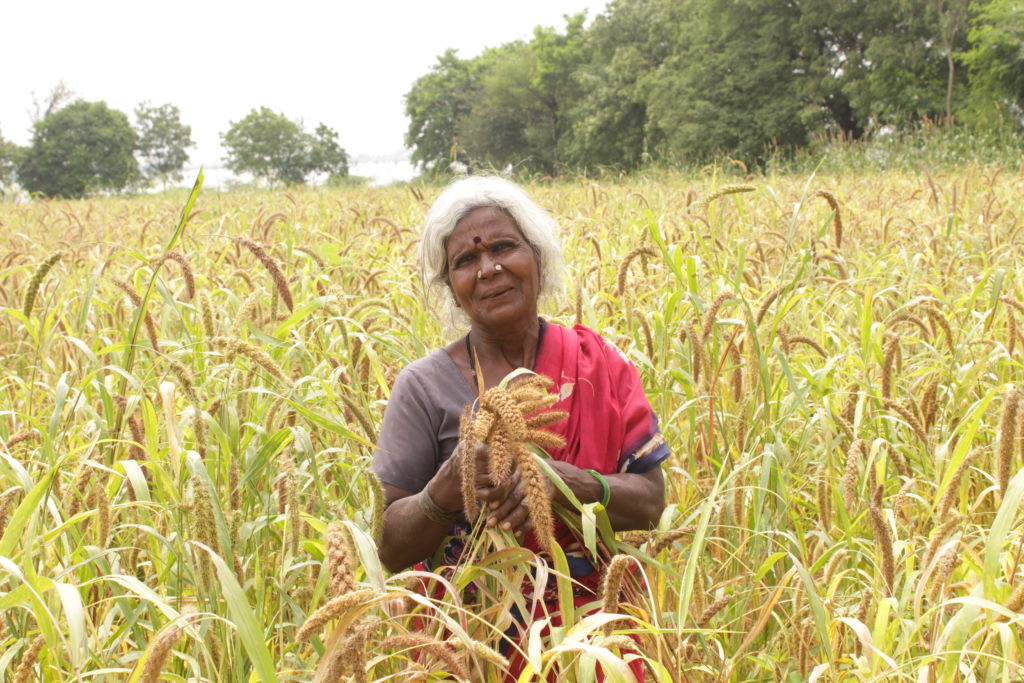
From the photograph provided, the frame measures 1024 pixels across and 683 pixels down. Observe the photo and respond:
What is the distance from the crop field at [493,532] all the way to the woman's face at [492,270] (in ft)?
1.16

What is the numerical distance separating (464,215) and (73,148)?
255ft

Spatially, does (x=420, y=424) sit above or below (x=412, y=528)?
above

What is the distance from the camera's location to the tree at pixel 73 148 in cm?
6773

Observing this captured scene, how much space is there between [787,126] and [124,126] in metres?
63.3

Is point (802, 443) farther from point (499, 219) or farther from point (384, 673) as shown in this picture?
point (384, 673)

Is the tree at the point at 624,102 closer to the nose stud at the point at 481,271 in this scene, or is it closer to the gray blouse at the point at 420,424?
the nose stud at the point at 481,271

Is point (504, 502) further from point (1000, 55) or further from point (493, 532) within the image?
point (1000, 55)

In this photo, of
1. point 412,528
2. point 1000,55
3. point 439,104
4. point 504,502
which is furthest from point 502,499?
point 439,104

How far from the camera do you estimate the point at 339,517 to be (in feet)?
6.14

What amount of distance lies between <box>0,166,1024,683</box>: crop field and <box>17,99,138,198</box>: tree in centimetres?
7030

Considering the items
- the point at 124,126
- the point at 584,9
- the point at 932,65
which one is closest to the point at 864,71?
the point at 932,65

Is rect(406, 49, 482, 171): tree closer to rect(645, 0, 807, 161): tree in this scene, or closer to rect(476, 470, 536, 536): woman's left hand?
rect(645, 0, 807, 161): tree

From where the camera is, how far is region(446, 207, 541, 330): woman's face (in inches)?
80.9

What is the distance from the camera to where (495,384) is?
6.82ft
